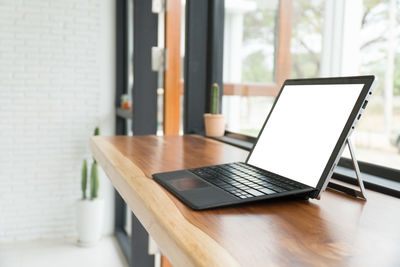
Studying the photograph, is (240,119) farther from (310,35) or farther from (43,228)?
(43,228)

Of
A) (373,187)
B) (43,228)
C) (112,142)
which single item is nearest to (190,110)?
(112,142)

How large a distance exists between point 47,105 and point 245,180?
9.60ft

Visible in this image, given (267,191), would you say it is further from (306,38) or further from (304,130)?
(306,38)

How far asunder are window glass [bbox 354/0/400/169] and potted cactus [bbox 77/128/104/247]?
2.45 meters

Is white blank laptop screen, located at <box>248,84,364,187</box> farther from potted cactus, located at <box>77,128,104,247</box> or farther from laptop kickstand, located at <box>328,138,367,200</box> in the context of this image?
potted cactus, located at <box>77,128,104,247</box>

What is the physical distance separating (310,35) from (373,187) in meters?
0.61

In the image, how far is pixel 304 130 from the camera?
2.41 ft

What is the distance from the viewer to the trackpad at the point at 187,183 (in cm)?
67

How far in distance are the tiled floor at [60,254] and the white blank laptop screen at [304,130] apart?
7.31ft

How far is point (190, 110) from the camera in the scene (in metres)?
1.72

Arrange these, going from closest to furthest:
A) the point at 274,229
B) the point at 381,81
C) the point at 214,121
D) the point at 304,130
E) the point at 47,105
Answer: the point at 274,229
the point at 304,130
the point at 381,81
the point at 214,121
the point at 47,105

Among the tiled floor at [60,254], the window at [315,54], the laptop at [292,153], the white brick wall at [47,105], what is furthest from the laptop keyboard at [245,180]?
the white brick wall at [47,105]

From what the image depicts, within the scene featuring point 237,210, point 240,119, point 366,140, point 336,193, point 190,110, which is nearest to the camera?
point 237,210

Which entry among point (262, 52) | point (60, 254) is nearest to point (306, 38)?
point (262, 52)
